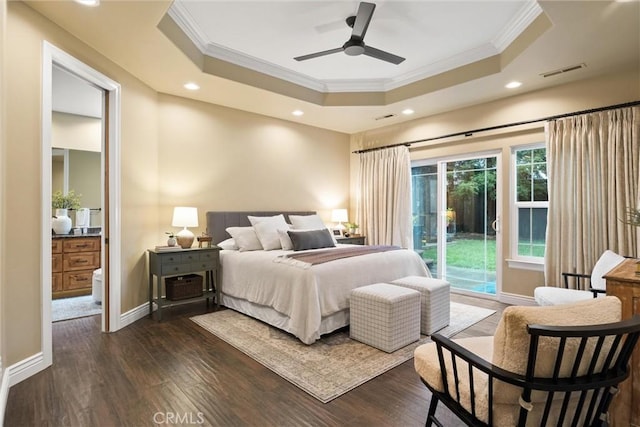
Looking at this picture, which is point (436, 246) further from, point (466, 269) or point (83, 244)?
point (83, 244)

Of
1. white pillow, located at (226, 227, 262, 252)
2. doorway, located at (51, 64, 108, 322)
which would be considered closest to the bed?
white pillow, located at (226, 227, 262, 252)

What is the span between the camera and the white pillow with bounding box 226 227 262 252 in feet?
13.9

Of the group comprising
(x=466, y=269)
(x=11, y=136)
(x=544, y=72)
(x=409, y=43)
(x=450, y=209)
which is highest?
(x=409, y=43)

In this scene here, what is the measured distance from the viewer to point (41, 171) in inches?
101

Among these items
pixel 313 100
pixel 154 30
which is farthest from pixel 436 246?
pixel 154 30

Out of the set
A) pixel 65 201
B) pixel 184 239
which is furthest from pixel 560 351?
pixel 65 201

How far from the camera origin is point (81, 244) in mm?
4898

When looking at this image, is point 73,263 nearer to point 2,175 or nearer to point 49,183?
point 49,183

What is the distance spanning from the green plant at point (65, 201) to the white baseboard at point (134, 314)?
236 centimetres

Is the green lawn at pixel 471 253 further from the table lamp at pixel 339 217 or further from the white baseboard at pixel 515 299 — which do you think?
the table lamp at pixel 339 217

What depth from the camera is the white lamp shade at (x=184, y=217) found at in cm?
395

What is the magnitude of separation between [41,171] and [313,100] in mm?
3268

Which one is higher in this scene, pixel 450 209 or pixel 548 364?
pixel 450 209

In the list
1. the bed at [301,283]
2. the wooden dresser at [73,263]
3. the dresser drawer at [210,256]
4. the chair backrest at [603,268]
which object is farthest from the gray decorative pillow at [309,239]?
the wooden dresser at [73,263]
